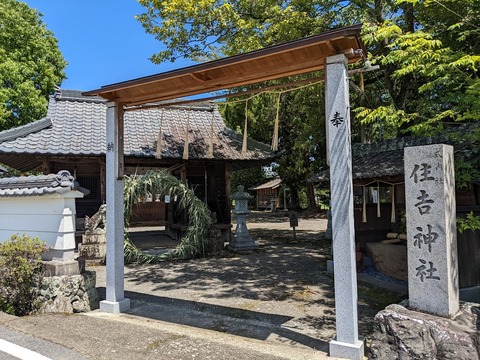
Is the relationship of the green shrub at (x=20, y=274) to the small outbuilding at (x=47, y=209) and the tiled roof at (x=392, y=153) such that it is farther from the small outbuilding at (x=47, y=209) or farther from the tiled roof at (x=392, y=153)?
the tiled roof at (x=392, y=153)

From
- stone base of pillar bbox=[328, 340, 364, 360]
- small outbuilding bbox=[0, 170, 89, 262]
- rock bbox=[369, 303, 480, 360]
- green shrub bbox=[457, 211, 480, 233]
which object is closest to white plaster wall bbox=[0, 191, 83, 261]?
small outbuilding bbox=[0, 170, 89, 262]

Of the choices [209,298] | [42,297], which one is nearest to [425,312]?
[209,298]

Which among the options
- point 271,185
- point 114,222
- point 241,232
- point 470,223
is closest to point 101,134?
point 241,232

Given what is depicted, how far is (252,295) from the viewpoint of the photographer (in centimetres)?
743

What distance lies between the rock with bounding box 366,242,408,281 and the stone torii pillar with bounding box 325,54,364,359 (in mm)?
5148

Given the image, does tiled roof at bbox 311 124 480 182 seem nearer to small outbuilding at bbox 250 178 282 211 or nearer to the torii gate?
the torii gate

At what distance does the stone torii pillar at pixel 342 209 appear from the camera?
4.20 metres

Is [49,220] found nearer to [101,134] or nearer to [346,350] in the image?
[346,350]

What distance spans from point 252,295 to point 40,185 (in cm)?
452

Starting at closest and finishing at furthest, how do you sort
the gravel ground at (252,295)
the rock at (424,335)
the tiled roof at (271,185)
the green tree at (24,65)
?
the rock at (424,335), the gravel ground at (252,295), the green tree at (24,65), the tiled roof at (271,185)

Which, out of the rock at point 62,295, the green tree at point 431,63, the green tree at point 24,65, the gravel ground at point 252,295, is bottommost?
the gravel ground at point 252,295

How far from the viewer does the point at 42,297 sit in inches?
230

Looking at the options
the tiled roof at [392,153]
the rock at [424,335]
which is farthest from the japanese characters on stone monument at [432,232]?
the tiled roof at [392,153]

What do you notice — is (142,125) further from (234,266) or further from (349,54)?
(349,54)
